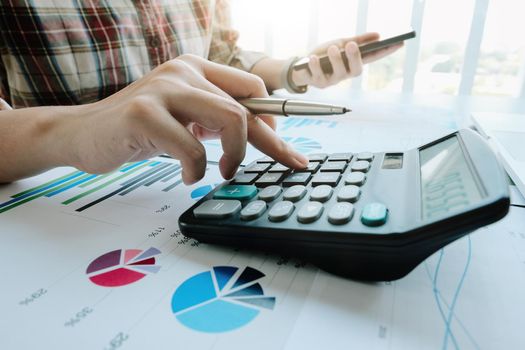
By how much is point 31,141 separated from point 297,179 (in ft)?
0.76

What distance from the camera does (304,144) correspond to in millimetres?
459

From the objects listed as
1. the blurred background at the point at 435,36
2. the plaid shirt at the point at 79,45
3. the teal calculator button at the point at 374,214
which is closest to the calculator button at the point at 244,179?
the teal calculator button at the point at 374,214

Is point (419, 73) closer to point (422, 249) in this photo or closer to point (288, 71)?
point (288, 71)

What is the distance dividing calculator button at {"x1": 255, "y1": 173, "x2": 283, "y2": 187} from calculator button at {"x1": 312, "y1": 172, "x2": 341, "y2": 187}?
0.09 ft

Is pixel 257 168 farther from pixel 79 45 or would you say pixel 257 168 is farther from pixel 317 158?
pixel 79 45

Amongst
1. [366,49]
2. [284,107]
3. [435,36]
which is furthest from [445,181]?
[435,36]

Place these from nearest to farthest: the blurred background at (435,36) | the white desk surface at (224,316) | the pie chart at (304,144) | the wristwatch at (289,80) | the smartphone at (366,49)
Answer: the white desk surface at (224,316)
the pie chart at (304,144)
the smartphone at (366,49)
the wristwatch at (289,80)
the blurred background at (435,36)

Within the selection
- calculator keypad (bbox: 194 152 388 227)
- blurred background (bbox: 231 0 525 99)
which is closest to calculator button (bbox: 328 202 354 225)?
calculator keypad (bbox: 194 152 388 227)

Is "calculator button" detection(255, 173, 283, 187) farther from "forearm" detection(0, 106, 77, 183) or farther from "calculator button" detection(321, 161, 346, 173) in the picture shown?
"forearm" detection(0, 106, 77, 183)

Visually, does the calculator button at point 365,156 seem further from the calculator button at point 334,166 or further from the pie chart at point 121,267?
the pie chart at point 121,267

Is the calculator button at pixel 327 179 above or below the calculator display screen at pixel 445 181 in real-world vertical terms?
below

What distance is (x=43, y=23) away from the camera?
500mm

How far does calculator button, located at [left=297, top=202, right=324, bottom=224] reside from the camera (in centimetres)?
22

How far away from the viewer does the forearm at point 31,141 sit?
1.04 feet
